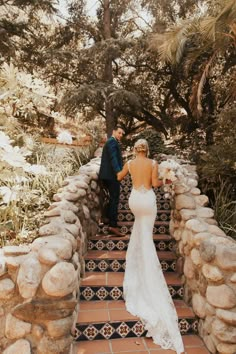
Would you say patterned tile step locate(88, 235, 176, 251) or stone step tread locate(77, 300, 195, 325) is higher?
patterned tile step locate(88, 235, 176, 251)

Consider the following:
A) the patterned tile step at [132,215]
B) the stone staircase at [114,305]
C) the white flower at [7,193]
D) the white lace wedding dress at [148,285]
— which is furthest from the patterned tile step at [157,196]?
the white flower at [7,193]

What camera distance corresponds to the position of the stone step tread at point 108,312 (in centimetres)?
400

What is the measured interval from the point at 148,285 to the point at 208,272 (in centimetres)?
90

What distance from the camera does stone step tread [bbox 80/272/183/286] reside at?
4.64m

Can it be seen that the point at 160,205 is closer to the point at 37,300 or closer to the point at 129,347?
the point at 129,347

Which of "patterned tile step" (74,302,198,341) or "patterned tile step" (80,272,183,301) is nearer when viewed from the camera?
"patterned tile step" (74,302,198,341)

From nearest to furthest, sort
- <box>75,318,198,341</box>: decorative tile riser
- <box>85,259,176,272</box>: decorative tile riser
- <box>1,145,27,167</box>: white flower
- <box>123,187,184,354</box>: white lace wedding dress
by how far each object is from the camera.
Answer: <box>1,145,27,167</box>: white flower < <box>123,187,184,354</box>: white lace wedding dress < <box>75,318,198,341</box>: decorative tile riser < <box>85,259,176,272</box>: decorative tile riser

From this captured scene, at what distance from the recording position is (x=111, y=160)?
5.74 metres

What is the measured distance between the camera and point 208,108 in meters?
12.8

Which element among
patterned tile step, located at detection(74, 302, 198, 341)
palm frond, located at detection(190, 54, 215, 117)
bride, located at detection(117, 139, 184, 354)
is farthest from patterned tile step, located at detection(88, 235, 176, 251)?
palm frond, located at detection(190, 54, 215, 117)

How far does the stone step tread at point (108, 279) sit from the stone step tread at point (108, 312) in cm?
27

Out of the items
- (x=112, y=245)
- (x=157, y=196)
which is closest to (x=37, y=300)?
(x=112, y=245)

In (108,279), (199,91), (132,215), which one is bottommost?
(108,279)

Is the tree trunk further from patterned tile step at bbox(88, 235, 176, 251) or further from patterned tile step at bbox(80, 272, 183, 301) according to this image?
patterned tile step at bbox(80, 272, 183, 301)
